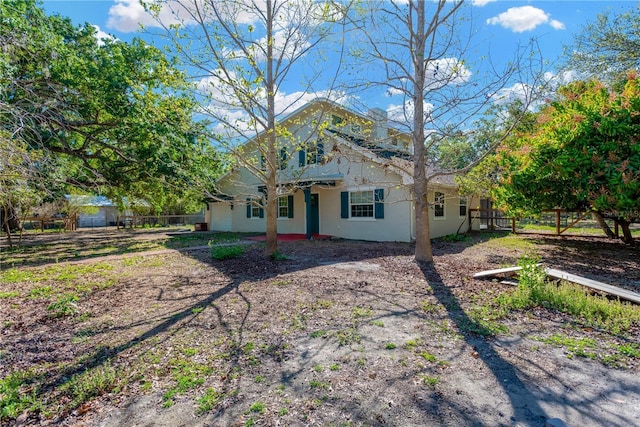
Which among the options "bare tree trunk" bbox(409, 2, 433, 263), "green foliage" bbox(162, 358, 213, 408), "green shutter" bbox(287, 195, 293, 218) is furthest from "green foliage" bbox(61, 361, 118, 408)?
"green shutter" bbox(287, 195, 293, 218)

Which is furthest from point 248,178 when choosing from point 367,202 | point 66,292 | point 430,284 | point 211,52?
→ point 430,284

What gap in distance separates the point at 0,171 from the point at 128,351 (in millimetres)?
2826

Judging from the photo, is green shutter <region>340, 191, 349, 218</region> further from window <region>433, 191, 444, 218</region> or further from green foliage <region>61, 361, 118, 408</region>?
green foliage <region>61, 361, 118, 408</region>

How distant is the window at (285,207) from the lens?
16078mm

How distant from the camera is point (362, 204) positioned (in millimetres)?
13367

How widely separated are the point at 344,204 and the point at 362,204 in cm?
88

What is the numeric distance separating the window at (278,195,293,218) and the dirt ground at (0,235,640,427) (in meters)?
9.74

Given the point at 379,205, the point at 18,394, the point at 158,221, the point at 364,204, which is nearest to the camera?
the point at 18,394

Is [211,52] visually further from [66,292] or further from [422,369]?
[422,369]

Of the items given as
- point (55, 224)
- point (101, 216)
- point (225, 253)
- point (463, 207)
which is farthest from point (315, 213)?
point (101, 216)

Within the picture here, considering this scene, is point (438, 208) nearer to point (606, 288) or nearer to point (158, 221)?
point (606, 288)

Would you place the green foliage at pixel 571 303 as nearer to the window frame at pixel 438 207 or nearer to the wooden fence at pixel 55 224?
the window frame at pixel 438 207

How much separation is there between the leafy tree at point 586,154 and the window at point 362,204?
464 centimetres

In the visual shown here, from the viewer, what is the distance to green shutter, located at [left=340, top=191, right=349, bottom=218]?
13.8 m
